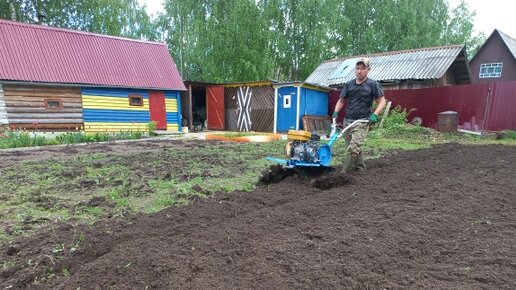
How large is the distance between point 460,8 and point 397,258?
37264 mm

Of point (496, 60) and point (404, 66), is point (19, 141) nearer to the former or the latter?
point (404, 66)

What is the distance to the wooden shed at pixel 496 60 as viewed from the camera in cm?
2475

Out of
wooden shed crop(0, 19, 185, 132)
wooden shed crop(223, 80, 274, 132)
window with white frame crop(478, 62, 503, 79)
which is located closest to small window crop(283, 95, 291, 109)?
wooden shed crop(223, 80, 274, 132)

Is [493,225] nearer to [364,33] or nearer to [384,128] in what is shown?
[384,128]

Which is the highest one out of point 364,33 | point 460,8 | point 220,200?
point 460,8

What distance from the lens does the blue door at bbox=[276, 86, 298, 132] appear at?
47.0ft

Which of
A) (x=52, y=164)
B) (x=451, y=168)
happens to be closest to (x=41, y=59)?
(x=52, y=164)

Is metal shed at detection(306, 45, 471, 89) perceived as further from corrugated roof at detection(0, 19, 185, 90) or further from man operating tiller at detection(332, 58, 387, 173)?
man operating tiller at detection(332, 58, 387, 173)

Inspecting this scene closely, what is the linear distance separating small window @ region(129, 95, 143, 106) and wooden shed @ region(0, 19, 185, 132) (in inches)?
0.5

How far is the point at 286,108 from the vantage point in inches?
576

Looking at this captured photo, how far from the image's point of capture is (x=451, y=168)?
5527 millimetres

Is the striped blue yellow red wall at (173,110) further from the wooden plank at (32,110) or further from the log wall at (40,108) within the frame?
the wooden plank at (32,110)

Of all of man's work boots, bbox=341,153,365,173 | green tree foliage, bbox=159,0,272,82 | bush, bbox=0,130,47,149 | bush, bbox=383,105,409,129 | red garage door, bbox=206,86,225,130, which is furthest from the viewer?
green tree foliage, bbox=159,0,272,82

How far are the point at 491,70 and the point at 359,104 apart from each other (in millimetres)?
27858
